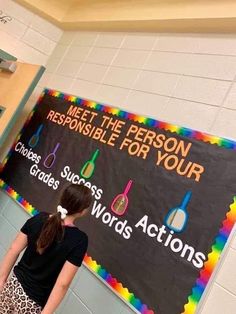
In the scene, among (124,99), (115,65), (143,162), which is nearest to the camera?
(143,162)

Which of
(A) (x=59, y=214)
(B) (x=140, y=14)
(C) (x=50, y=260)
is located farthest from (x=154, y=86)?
(C) (x=50, y=260)

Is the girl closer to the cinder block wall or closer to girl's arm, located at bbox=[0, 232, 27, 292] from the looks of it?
girl's arm, located at bbox=[0, 232, 27, 292]

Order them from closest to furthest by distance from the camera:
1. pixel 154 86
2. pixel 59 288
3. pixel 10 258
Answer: pixel 59 288, pixel 10 258, pixel 154 86

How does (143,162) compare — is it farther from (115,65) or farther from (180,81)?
(115,65)

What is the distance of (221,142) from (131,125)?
0.65 meters

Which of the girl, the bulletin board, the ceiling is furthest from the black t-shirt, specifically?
the ceiling

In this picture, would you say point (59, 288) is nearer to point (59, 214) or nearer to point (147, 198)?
point (59, 214)

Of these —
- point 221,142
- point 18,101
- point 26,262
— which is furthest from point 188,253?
point 18,101

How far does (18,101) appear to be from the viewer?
277 cm

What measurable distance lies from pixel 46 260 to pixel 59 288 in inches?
5.3

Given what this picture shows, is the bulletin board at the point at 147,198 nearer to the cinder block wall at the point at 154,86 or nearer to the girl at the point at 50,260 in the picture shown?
the cinder block wall at the point at 154,86

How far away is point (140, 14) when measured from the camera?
2.47m

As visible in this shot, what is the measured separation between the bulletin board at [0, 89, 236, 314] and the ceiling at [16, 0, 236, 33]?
2.20ft

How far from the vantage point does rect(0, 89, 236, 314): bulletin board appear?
1511 millimetres
